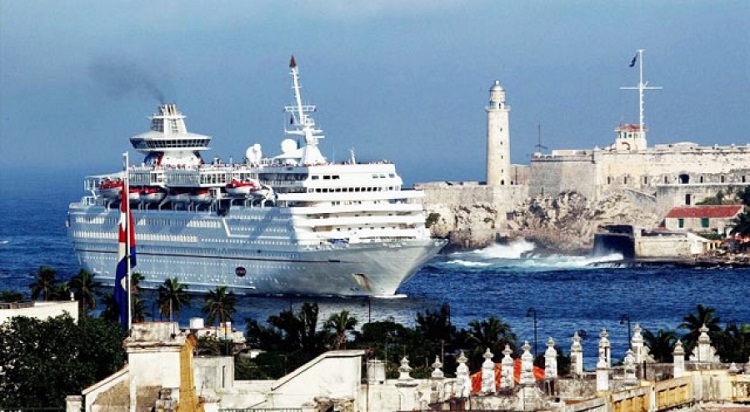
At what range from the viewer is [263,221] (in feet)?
382

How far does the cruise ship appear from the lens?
111 meters

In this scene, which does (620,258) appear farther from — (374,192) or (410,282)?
(374,192)

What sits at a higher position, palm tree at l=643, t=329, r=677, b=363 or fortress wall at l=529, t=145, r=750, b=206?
fortress wall at l=529, t=145, r=750, b=206

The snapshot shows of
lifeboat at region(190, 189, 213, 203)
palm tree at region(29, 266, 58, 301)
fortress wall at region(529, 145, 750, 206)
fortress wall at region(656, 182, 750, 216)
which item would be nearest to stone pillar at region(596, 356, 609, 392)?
palm tree at region(29, 266, 58, 301)

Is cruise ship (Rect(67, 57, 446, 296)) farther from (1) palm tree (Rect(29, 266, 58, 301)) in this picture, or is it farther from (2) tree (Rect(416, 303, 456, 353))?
(2) tree (Rect(416, 303, 456, 353))

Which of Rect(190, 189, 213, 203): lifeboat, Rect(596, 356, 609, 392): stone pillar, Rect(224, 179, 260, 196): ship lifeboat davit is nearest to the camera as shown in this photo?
Rect(596, 356, 609, 392): stone pillar

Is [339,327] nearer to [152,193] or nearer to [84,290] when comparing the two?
[84,290]

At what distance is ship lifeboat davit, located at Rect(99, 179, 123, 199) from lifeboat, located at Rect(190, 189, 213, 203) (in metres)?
3.93

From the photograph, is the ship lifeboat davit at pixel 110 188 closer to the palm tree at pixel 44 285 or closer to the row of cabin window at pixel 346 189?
the row of cabin window at pixel 346 189

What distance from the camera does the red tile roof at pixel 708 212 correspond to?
15025 cm

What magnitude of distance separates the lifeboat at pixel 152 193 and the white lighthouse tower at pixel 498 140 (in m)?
40.1

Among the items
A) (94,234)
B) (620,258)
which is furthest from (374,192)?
(620,258)

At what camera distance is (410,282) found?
125 m

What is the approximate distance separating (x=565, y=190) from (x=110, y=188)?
149 ft
